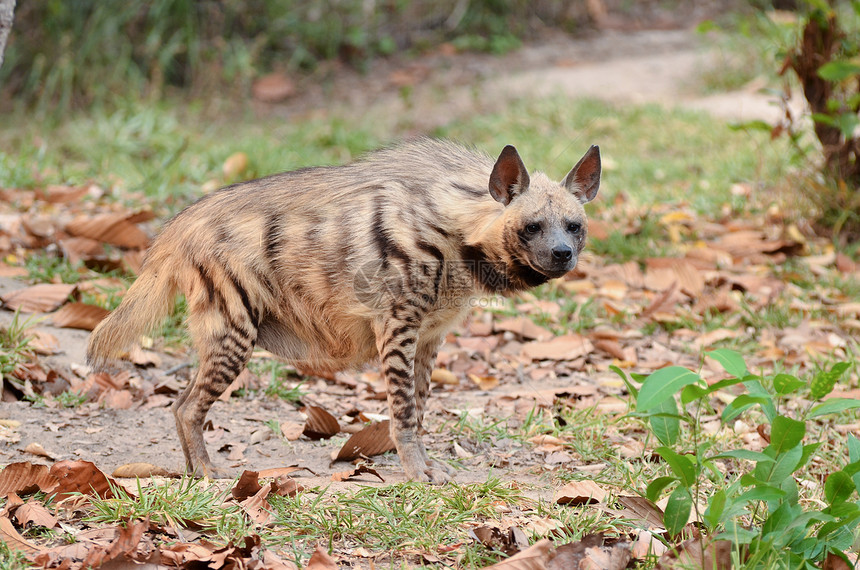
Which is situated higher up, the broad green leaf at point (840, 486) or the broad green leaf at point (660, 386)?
the broad green leaf at point (660, 386)

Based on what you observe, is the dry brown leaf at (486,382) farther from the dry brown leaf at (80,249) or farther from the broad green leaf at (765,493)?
the dry brown leaf at (80,249)

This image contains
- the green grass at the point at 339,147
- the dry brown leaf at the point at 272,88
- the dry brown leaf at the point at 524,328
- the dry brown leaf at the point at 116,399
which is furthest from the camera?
the dry brown leaf at the point at 272,88

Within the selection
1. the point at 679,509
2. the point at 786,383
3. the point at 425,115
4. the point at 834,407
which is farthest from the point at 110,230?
the point at 425,115

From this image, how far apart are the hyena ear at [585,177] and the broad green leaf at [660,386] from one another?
1491mm

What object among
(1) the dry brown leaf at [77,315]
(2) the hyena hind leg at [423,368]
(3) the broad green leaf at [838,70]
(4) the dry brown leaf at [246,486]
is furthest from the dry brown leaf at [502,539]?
(3) the broad green leaf at [838,70]

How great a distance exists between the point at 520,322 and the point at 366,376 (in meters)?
1.03

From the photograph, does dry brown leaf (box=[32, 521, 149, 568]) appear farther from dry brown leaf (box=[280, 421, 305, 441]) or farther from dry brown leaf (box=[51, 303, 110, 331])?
dry brown leaf (box=[51, 303, 110, 331])

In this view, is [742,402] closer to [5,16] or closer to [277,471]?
[277,471]

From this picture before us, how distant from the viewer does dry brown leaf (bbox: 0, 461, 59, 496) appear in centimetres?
289

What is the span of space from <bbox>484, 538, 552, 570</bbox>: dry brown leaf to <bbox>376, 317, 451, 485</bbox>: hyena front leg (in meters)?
0.97

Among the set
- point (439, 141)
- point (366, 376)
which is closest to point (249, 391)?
point (366, 376)

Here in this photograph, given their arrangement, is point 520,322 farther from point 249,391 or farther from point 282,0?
point 282,0

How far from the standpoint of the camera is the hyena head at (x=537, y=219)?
3.48 m

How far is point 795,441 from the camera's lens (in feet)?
8.30
